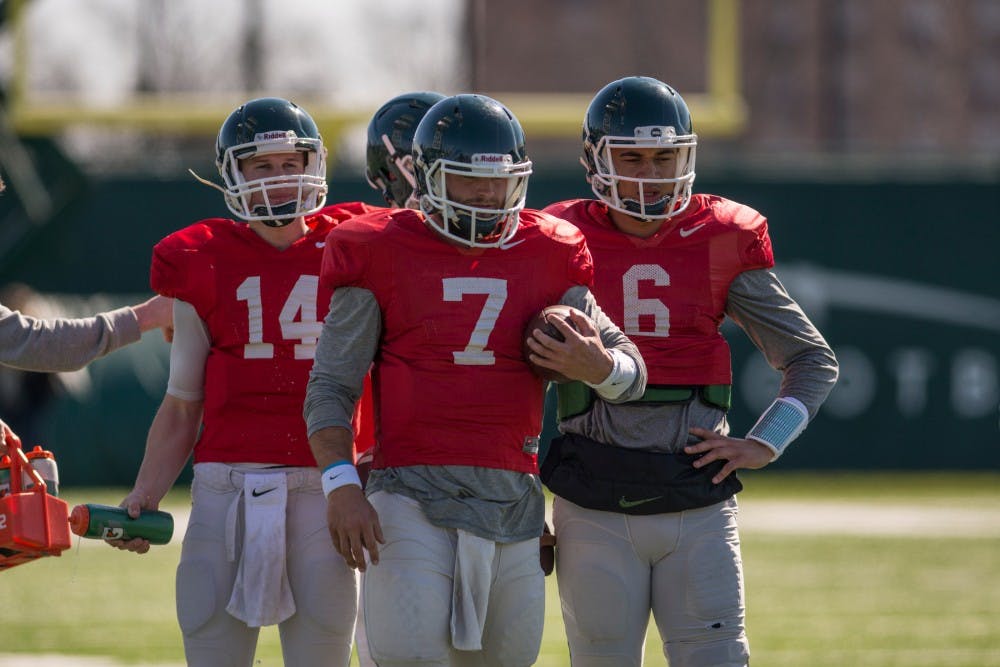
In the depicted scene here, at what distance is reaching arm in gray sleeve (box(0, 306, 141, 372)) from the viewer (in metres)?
4.45

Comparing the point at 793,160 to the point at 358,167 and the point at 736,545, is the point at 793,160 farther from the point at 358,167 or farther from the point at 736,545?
the point at 736,545

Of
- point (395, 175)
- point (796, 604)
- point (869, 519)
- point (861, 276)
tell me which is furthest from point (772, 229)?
point (395, 175)

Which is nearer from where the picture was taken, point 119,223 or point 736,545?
point 736,545

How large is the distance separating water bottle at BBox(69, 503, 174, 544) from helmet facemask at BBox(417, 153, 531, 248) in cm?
118

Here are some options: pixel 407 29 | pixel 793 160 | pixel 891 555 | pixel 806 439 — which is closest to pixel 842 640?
pixel 891 555

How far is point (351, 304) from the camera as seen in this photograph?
12.6 ft

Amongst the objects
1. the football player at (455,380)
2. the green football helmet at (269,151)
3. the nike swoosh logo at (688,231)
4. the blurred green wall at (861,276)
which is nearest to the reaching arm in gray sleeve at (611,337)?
the football player at (455,380)

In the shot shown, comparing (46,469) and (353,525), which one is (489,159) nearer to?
(353,525)

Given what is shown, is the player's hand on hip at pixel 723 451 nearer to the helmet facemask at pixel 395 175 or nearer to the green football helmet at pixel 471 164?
the green football helmet at pixel 471 164

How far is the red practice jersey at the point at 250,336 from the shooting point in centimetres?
425

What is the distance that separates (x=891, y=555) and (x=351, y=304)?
7.38m

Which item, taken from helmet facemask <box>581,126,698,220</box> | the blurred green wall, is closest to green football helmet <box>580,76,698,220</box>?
helmet facemask <box>581,126,698,220</box>

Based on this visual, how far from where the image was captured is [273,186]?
4.27m

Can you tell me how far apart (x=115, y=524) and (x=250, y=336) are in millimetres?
619
